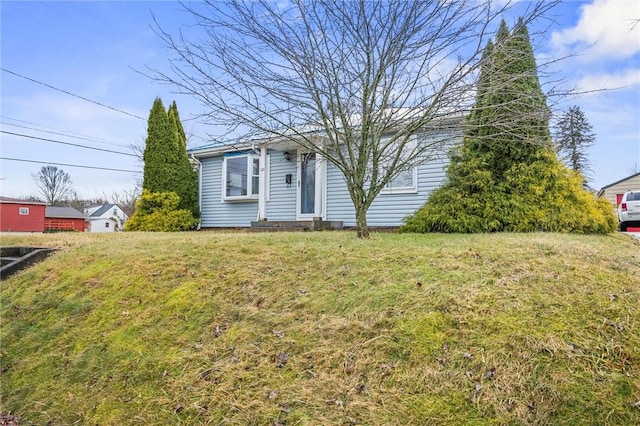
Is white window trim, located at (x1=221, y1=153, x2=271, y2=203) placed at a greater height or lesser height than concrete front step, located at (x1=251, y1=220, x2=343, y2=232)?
greater

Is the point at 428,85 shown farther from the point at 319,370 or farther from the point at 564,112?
the point at 319,370

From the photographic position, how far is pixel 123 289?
4.15 meters

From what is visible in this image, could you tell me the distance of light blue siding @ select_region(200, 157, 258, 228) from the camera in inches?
474

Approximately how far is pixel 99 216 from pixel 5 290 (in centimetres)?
4430

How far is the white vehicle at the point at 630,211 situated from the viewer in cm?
1283

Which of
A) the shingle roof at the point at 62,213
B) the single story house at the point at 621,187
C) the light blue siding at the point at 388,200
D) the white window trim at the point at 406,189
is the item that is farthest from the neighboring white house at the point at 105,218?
the single story house at the point at 621,187

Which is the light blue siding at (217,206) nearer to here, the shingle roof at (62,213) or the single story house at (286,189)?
the single story house at (286,189)

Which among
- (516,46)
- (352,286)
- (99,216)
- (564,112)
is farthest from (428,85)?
(99,216)

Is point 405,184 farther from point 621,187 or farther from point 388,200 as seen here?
point 621,187

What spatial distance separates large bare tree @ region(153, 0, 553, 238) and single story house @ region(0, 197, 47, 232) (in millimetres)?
28738

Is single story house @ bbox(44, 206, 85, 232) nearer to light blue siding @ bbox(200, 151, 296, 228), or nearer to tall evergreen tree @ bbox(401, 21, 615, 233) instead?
light blue siding @ bbox(200, 151, 296, 228)

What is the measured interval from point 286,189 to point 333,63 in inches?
247

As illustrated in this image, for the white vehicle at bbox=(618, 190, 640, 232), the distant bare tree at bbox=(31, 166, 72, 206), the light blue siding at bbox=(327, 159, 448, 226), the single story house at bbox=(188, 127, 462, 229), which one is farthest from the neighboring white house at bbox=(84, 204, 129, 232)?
the white vehicle at bbox=(618, 190, 640, 232)

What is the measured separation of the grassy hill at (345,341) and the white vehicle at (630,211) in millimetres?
11943
